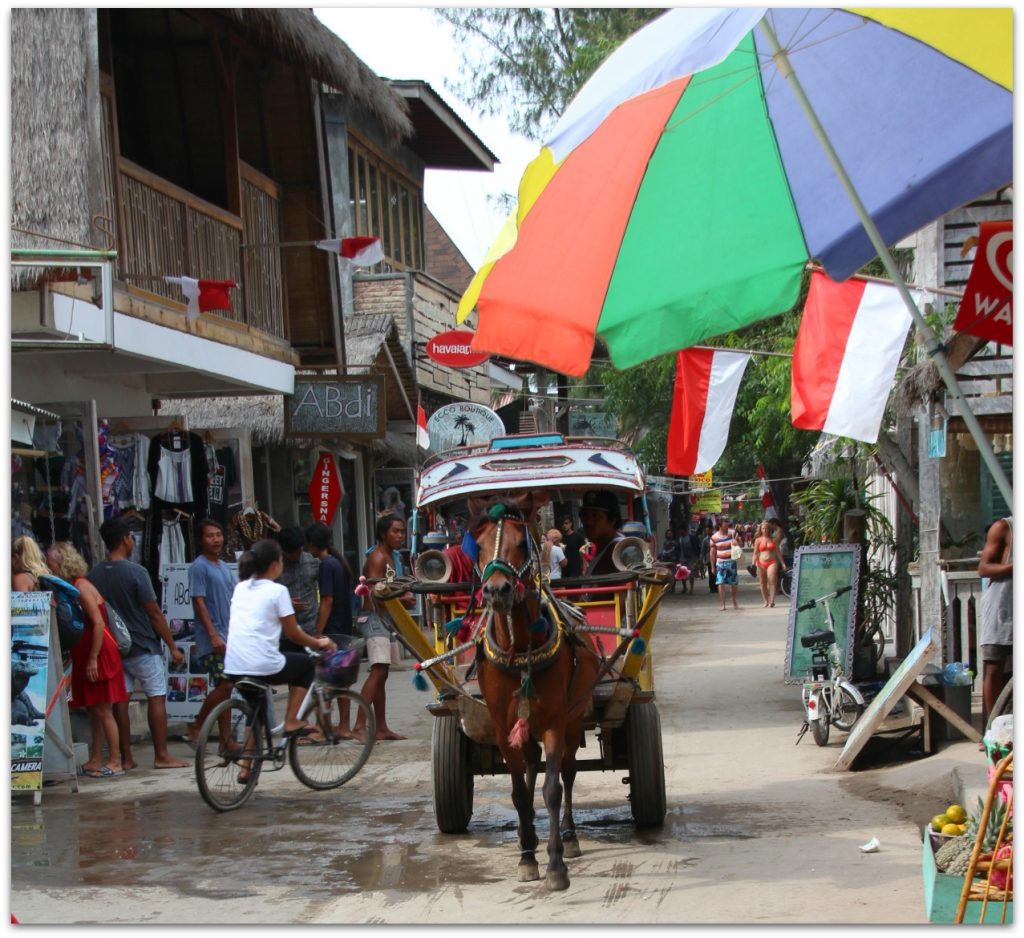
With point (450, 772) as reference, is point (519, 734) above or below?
above

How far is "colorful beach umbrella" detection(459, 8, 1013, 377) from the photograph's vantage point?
5680 millimetres

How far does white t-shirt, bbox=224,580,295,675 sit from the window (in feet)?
43.0

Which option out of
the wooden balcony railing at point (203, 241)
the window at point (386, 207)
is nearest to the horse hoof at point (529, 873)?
the wooden balcony railing at point (203, 241)

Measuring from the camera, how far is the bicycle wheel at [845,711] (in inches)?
430

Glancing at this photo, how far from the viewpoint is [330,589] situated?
37.9ft

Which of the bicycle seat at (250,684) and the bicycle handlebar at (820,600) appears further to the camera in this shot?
the bicycle handlebar at (820,600)

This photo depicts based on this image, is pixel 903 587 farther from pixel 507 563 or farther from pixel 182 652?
pixel 507 563

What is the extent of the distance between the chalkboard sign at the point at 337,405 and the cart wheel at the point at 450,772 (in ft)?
26.4

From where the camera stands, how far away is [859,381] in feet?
31.6

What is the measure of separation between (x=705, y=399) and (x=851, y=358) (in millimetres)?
3296

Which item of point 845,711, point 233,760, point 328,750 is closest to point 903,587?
point 845,711

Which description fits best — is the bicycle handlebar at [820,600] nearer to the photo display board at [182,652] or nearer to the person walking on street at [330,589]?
the person walking on street at [330,589]

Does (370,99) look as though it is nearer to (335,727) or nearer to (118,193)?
(118,193)

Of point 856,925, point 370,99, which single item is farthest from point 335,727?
point 370,99
